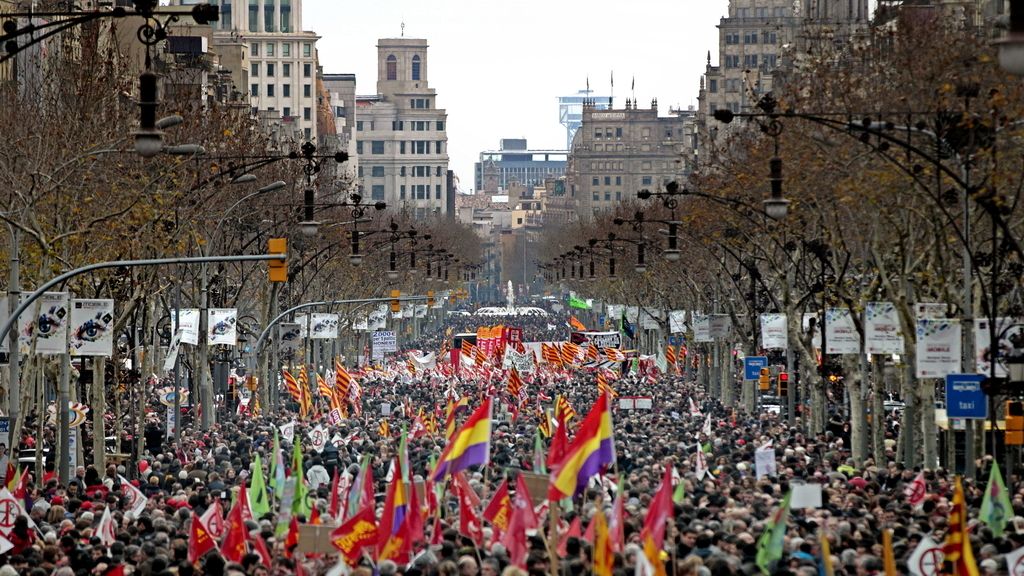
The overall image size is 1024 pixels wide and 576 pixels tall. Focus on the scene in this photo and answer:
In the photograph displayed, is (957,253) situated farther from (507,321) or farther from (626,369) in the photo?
(507,321)

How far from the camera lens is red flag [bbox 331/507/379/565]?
18672 millimetres

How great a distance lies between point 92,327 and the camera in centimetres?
3300

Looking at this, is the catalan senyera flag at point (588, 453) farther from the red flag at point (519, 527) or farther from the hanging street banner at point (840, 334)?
the hanging street banner at point (840, 334)

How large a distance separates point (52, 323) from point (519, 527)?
1570cm

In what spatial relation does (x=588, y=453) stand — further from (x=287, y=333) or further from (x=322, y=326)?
(x=322, y=326)

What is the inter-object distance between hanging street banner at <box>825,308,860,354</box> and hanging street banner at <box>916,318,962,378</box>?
25.5 ft

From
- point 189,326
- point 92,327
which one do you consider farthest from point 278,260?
point 189,326

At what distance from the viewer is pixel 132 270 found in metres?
38.2

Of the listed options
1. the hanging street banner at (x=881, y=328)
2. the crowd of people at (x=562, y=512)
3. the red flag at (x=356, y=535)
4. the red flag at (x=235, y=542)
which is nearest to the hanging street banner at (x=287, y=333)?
the crowd of people at (x=562, y=512)

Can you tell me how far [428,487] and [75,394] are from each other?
1162 inches

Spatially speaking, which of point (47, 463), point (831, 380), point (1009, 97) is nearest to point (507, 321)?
point (831, 380)

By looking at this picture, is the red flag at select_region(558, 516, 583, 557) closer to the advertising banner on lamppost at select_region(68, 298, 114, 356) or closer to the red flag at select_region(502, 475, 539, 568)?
the red flag at select_region(502, 475, 539, 568)

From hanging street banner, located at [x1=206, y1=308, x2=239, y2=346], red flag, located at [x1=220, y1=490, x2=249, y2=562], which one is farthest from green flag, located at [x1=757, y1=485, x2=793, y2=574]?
hanging street banner, located at [x1=206, y1=308, x2=239, y2=346]

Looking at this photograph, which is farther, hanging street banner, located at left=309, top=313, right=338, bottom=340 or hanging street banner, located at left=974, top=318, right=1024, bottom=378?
hanging street banner, located at left=309, top=313, right=338, bottom=340
